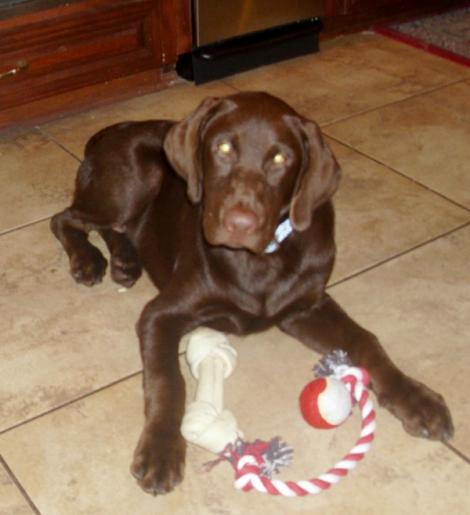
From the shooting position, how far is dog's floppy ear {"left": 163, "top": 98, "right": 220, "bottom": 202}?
2.12m

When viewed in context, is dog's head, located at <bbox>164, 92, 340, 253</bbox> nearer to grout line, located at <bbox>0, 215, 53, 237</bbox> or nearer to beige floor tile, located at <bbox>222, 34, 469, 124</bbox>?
grout line, located at <bbox>0, 215, 53, 237</bbox>

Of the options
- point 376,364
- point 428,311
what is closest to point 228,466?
point 376,364

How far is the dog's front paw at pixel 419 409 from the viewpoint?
2.07 m

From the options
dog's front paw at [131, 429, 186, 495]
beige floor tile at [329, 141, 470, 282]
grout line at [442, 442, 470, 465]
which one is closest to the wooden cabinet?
beige floor tile at [329, 141, 470, 282]

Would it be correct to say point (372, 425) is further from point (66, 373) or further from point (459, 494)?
point (66, 373)

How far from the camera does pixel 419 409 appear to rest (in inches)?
82.4

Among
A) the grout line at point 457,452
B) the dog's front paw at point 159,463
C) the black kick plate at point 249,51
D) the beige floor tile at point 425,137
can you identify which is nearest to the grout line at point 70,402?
the dog's front paw at point 159,463

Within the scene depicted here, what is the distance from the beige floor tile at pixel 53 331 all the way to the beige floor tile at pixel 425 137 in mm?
1196

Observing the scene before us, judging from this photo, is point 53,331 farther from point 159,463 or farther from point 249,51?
point 249,51

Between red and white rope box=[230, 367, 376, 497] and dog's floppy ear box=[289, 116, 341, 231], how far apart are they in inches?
17.1

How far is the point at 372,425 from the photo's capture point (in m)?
2.02

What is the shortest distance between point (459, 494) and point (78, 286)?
128cm

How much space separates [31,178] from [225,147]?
1443 millimetres

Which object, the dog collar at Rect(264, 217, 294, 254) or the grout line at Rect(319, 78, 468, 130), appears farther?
the grout line at Rect(319, 78, 468, 130)
